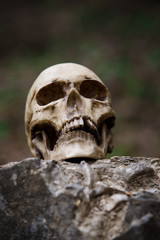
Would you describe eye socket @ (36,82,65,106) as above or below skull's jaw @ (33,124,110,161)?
above

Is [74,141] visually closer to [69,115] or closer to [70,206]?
[69,115]

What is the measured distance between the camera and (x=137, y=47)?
450cm

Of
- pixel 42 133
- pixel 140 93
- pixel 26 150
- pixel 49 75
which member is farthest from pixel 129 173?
pixel 140 93

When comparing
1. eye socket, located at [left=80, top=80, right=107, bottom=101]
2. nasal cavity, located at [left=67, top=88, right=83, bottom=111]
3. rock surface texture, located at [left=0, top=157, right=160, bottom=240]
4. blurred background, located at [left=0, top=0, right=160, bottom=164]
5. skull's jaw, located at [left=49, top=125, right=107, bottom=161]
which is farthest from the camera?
blurred background, located at [left=0, top=0, right=160, bottom=164]

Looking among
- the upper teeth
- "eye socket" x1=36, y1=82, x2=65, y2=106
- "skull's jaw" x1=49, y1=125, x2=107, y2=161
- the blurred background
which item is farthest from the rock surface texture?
the blurred background

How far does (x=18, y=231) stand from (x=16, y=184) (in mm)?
170

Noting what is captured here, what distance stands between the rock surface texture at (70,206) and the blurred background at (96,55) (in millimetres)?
2060

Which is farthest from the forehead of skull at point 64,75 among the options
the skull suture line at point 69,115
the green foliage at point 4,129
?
the green foliage at point 4,129

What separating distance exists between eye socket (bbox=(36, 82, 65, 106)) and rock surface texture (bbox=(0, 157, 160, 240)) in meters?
0.57

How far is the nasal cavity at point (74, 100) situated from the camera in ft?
5.49

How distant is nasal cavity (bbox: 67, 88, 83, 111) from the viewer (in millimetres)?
1675

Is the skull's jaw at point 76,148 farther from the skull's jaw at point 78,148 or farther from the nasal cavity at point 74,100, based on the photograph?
the nasal cavity at point 74,100

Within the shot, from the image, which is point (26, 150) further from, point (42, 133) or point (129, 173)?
point (129, 173)

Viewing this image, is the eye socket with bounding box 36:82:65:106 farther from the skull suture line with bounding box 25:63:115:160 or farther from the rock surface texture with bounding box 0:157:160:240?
the rock surface texture with bounding box 0:157:160:240
